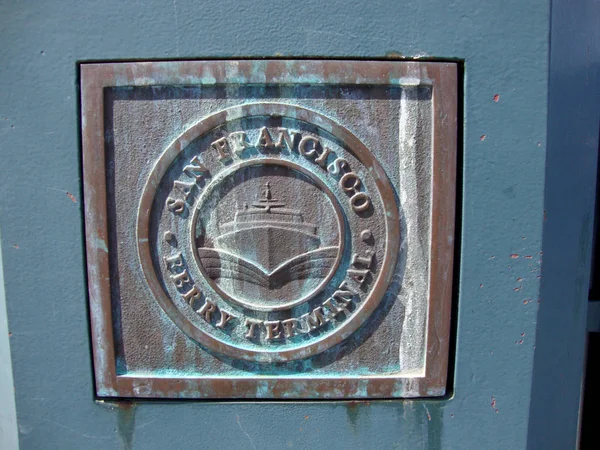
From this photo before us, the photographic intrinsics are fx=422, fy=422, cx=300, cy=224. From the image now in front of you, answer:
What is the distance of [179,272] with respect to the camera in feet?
4.39

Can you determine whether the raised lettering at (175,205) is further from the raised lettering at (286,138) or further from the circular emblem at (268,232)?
the raised lettering at (286,138)

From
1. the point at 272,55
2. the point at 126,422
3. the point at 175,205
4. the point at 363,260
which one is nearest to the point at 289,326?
the point at 363,260

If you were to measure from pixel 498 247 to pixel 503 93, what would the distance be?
1.52 ft

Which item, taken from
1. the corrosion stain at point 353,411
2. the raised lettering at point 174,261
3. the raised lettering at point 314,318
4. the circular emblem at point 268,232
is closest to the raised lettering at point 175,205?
the circular emblem at point 268,232

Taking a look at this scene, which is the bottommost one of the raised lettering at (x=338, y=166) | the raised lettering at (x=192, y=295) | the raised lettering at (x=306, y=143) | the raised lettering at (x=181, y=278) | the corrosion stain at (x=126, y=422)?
the corrosion stain at (x=126, y=422)

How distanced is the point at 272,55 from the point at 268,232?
1.75 feet

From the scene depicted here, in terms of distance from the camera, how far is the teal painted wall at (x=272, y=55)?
1.24m

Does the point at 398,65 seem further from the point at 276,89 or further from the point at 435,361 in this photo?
the point at 435,361

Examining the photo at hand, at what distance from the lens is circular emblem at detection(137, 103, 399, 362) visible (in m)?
1.29

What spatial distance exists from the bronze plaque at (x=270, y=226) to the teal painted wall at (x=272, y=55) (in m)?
0.06

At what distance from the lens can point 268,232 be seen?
51.8 inches

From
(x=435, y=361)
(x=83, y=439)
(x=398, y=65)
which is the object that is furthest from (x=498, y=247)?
(x=83, y=439)

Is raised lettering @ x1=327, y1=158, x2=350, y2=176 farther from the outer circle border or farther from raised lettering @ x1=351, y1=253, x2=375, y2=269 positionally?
raised lettering @ x1=351, y1=253, x2=375, y2=269

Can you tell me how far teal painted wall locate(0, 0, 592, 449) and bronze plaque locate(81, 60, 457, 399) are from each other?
57 millimetres
